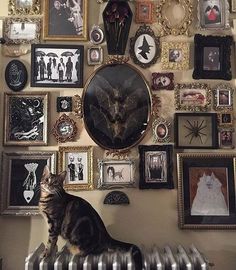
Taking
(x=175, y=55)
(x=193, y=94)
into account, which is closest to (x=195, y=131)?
(x=193, y=94)

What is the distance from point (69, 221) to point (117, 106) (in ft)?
1.60

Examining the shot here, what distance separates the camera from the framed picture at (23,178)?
1448 millimetres

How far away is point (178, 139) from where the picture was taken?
1490 millimetres

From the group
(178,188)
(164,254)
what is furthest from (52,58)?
(164,254)

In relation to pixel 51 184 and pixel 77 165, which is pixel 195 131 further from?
A: pixel 51 184

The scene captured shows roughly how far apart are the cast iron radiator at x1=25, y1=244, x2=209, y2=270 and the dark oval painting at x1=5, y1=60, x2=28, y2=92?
617 millimetres

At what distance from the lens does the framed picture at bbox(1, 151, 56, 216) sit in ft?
4.75

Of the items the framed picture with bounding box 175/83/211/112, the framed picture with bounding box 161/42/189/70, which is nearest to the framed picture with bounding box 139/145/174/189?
the framed picture with bounding box 175/83/211/112

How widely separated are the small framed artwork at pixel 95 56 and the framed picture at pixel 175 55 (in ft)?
0.81

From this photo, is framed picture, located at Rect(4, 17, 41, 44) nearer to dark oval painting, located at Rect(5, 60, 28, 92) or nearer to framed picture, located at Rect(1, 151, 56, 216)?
dark oval painting, located at Rect(5, 60, 28, 92)

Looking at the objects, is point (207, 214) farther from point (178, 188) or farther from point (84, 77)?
point (84, 77)

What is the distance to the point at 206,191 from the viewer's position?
148 centimetres

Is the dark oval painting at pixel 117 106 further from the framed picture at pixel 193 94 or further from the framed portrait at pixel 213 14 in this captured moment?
the framed portrait at pixel 213 14

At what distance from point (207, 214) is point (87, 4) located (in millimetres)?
943
